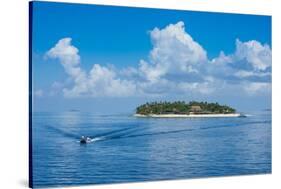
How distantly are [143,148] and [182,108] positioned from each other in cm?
92

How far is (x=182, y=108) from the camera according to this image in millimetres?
11164

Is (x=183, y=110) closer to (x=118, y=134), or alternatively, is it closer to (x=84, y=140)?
(x=118, y=134)

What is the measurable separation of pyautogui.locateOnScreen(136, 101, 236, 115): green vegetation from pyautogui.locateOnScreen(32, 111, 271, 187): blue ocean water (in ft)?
0.49

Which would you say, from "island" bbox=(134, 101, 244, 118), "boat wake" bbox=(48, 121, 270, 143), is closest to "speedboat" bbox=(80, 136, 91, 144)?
"boat wake" bbox=(48, 121, 270, 143)

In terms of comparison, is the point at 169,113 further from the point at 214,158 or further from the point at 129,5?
the point at 129,5

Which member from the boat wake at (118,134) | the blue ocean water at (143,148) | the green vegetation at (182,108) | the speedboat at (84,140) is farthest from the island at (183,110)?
the speedboat at (84,140)

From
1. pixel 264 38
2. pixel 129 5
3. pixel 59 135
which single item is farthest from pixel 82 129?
pixel 264 38

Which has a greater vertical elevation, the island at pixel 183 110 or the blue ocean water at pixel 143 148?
the island at pixel 183 110

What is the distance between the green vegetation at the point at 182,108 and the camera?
1087cm

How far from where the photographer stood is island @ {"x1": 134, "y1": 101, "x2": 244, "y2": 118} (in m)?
10.9

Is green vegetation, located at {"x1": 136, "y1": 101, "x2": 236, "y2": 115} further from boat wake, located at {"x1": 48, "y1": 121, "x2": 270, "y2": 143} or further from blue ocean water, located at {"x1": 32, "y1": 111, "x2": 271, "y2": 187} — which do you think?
boat wake, located at {"x1": 48, "y1": 121, "x2": 270, "y2": 143}

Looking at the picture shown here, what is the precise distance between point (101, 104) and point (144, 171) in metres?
1.15

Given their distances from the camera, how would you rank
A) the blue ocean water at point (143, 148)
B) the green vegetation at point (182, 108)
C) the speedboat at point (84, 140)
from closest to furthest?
1. the blue ocean water at point (143, 148)
2. the speedboat at point (84, 140)
3. the green vegetation at point (182, 108)

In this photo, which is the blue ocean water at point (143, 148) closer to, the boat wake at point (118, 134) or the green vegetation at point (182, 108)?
the boat wake at point (118, 134)
